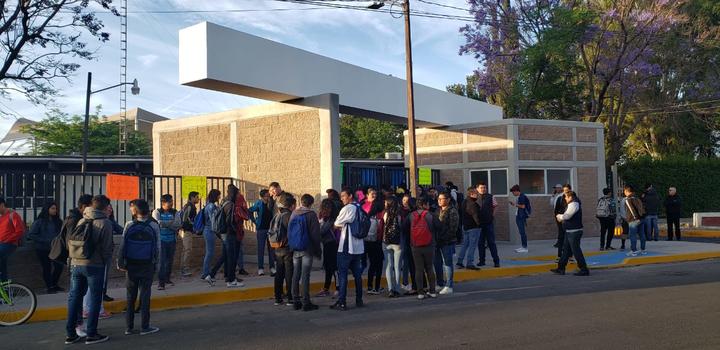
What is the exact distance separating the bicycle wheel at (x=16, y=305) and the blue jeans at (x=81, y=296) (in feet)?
5.39

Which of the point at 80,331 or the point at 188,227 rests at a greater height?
the point at 188,227

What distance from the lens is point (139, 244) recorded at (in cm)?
716

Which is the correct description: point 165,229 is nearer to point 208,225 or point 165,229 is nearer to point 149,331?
point 208,225

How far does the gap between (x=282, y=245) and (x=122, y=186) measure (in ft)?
15.0

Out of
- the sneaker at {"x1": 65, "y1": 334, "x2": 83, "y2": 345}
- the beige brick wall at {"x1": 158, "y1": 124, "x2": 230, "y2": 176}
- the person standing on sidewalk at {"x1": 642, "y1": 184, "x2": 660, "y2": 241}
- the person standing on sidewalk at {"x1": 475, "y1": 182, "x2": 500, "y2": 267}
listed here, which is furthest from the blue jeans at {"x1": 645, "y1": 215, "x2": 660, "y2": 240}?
the sneaker at {"x1": 65, "y1": 334, "x2": 83, "y2": 345}

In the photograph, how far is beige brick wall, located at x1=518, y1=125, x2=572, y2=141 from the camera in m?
17.4

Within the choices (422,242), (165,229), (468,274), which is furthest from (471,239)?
(165,229)

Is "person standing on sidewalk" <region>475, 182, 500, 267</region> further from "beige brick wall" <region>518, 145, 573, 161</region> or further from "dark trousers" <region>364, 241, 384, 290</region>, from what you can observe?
"beige brick wall" <region>518, 145, 573, 161</region>

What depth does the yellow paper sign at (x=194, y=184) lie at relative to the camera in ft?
43.0

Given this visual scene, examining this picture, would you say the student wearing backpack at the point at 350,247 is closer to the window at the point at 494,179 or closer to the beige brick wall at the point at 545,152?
the window at the point at 494,179

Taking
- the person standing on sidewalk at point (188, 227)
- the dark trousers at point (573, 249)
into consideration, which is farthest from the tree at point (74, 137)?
the dark trousers at point (573, 249)

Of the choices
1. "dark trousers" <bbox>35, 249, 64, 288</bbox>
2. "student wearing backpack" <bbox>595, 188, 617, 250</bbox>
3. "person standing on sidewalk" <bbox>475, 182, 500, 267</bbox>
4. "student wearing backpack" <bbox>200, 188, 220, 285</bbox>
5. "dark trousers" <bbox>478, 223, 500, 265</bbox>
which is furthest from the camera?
"student wearing backpack" <bbox>595, 188, 617, 250</bbox>

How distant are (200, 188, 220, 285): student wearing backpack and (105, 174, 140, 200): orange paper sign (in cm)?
168

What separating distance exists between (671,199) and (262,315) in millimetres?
14887
